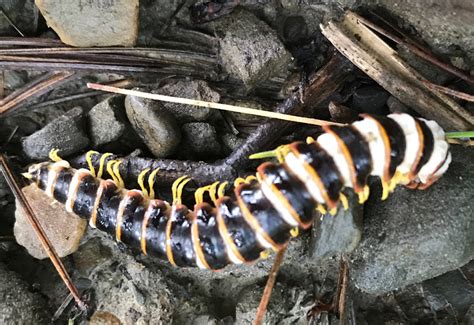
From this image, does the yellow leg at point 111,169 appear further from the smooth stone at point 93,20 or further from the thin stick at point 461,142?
the thin stick at point 461,142

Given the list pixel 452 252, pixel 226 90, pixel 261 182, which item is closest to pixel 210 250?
pixel 261 182

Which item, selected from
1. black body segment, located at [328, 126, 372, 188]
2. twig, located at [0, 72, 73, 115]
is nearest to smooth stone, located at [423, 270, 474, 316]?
black body segment, located at [328, 126, 372, 188]

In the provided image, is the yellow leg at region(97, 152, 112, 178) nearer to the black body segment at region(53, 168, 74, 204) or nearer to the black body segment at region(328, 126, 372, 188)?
the black body segment at region(53, 168, 74, 204)

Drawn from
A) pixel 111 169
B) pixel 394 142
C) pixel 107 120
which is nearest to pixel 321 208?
pixel 394 142

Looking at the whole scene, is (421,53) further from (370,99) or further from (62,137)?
(62,137)

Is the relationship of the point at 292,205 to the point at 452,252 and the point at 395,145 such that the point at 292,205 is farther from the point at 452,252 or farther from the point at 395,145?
the point at 452,252
